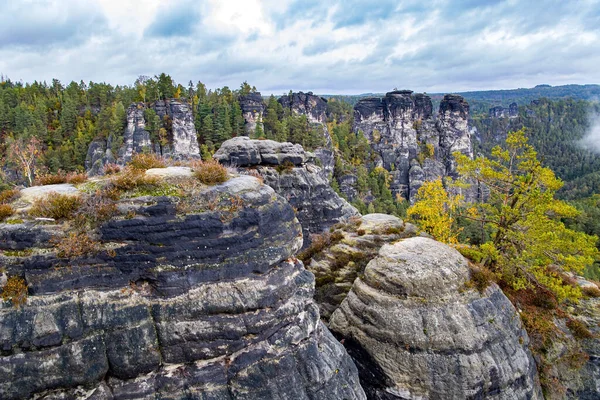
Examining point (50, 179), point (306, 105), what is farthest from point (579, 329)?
point (306, 105)

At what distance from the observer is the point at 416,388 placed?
1563cm

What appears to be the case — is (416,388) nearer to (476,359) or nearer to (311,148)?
(476,359)

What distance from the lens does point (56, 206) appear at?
435 inches

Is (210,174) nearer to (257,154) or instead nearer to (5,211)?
(5,211)

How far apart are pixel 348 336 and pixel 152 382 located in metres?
10.1

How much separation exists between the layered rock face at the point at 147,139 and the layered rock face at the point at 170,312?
64210mm

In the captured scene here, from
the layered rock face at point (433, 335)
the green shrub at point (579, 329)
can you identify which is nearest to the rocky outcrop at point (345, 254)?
the layered rock face at point (433, 335)

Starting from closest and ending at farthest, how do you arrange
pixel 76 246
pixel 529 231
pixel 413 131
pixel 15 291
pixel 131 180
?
pixel 15 291 → pixel 76 246 → pixel 131 180 → pixel 529 231 → pixel 413 131

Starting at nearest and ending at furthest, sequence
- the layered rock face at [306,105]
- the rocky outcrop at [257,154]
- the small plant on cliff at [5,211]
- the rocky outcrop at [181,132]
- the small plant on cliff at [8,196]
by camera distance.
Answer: the small plant on cliff at [5,211], the small plant on cliff at [8,196], the rocky outcrop at [257,154], the rocky outcrop at [181,132], the layered rock face at [306,105]

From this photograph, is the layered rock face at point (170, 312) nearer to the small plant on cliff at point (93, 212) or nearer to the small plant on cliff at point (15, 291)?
the small plant on cliff at point (15, 291)

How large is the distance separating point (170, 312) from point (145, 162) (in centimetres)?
577

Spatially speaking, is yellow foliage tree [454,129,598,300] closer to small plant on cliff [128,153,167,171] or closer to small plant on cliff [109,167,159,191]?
small plant on cliff [128,153,167,171]

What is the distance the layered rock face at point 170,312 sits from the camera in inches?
390

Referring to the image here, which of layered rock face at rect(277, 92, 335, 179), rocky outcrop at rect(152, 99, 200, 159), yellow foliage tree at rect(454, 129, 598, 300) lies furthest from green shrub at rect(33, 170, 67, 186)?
layered rock face at rect(277, 92, 335, 179)
